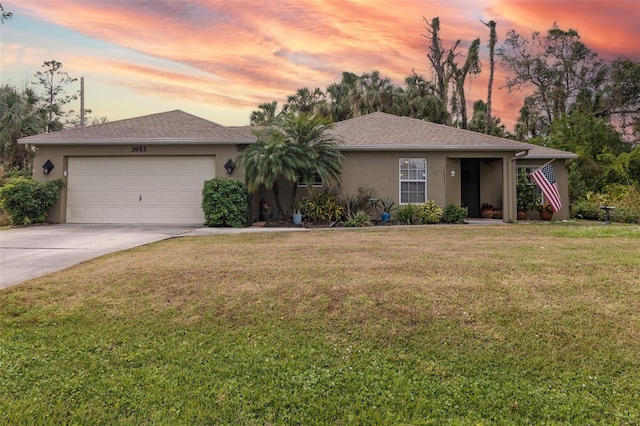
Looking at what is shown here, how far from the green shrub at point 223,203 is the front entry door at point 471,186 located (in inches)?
407

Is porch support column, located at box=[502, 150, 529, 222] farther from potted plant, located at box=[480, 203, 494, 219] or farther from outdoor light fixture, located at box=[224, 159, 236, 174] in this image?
outdoor light fixture, located at box=[224, 159, 236, 174]

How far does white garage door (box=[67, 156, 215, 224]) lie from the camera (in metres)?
13.0

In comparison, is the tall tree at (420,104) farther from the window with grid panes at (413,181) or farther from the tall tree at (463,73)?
the window with grid panes at (413,181)

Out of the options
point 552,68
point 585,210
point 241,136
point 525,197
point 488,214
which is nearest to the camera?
point 241,136

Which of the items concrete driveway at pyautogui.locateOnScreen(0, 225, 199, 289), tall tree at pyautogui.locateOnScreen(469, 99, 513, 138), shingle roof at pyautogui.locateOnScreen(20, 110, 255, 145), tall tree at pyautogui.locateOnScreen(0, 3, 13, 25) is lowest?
concrete driveway at pyautogui.locateOnScreen(0, 225, 199, 289)

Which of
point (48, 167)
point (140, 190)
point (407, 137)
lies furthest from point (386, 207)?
point (48, 167)

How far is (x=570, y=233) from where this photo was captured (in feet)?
30.7

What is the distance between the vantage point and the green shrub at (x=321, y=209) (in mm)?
12789

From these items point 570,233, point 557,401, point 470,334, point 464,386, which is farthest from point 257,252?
point 570,233

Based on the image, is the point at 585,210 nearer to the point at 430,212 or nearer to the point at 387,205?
the point at 430,212

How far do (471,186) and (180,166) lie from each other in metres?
12.3

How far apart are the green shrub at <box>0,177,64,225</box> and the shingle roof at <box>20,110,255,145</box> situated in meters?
1.73

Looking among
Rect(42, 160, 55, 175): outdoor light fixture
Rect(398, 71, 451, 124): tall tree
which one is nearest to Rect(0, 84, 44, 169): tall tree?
Rect(42, 160, 55, 175): outdoor light fixture

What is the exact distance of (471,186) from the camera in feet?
56.3
